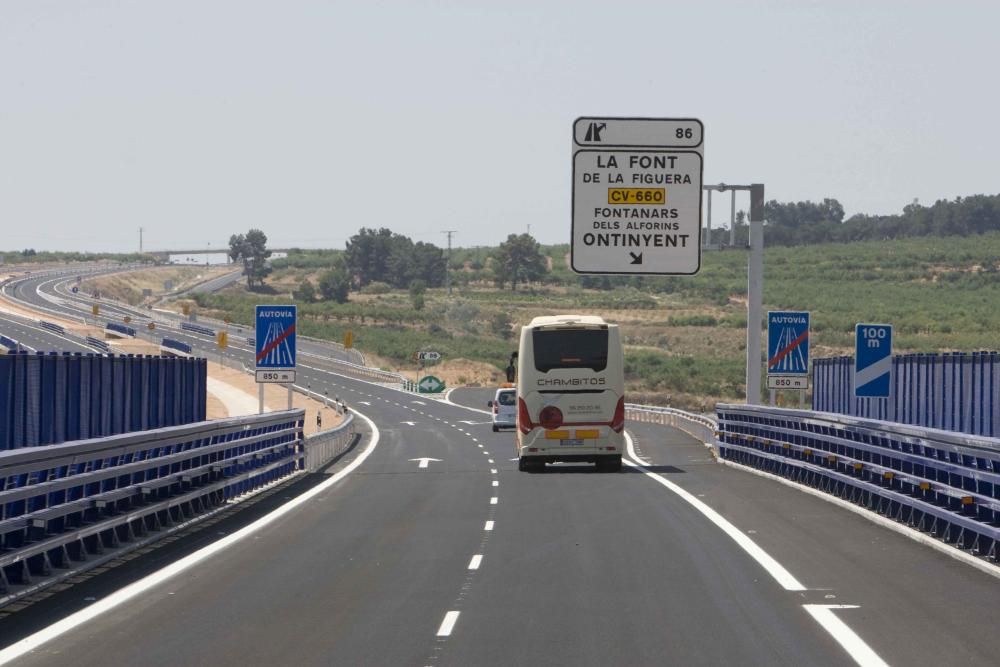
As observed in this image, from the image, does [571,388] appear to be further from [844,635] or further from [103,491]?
[844,635]

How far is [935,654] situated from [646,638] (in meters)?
2.05

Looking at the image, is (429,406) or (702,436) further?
(429,406)

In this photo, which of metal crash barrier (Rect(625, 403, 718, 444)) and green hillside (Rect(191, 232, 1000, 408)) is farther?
green hillside (Rect(191, 232, 1000, 408))

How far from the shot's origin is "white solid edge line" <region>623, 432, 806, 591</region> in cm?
1437

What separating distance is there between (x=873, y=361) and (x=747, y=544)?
7826mm

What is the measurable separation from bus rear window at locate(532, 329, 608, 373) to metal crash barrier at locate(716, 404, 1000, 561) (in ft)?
12.3

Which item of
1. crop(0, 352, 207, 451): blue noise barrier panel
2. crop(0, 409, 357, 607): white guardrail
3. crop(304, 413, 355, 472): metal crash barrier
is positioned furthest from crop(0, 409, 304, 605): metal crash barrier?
crop(304, 413, 355, 472): metal crash barrier

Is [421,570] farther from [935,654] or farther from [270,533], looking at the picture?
[935,654]

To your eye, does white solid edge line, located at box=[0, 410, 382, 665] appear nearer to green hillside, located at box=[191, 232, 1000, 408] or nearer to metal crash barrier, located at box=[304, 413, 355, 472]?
metal crash barrier, located at box=[304, 413, 355, 472]

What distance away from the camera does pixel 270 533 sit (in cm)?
1931

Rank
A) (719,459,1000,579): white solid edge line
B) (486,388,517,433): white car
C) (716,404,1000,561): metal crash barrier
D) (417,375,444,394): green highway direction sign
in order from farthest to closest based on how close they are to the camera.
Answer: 1. (417,375,444,394): green highway direction sign
2. (486,388,517,433): white car
3. (716,404,1000,561): metal crash barrier
4. (719,459,1000,579): white solid edge line

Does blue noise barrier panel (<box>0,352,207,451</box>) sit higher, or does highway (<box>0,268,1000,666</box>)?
blue noise barrier panel (<box>0,352,207,451</box>)

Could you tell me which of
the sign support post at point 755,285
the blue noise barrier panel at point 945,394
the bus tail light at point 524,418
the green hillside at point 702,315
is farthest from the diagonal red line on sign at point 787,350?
the green hillside at point 702,315

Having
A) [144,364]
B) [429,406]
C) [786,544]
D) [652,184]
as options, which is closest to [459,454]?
[652,184]
